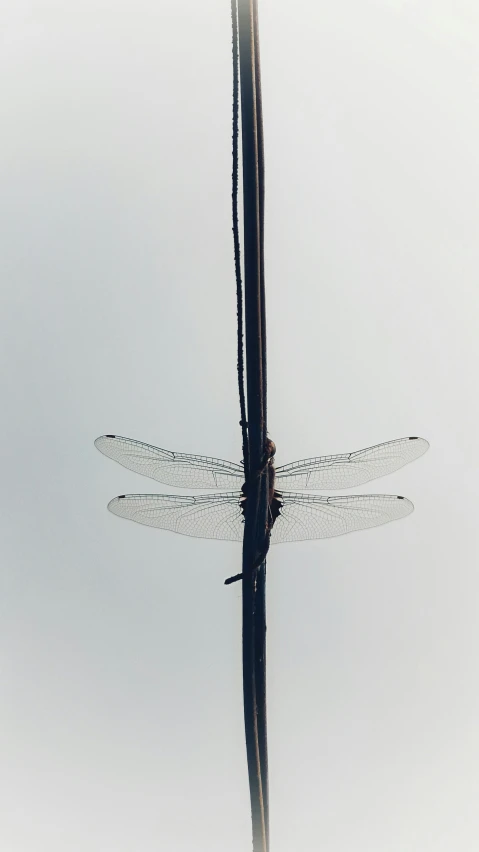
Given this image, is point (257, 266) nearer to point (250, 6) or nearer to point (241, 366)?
point (241, 366)

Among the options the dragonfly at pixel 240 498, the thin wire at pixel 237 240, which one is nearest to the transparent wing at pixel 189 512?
the dragonfly at pixel 240 498

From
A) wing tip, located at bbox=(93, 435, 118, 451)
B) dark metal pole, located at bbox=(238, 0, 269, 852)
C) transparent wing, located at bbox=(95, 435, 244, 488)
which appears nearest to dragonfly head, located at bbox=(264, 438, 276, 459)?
dark metal pole, located at bbox=(238, 0, 269, 852)

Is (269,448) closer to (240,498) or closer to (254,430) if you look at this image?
(254,430)

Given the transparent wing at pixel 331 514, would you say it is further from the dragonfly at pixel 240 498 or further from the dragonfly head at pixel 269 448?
the dragonfly head at pixel 269 448

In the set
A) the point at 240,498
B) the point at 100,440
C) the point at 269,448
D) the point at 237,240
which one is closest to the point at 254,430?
the point at 269,448

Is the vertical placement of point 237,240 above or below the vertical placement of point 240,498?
above

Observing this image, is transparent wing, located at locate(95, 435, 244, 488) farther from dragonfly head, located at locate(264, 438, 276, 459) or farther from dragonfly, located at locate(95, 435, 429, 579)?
dragonfly head, located at locate(264, 438, 276, 459)
